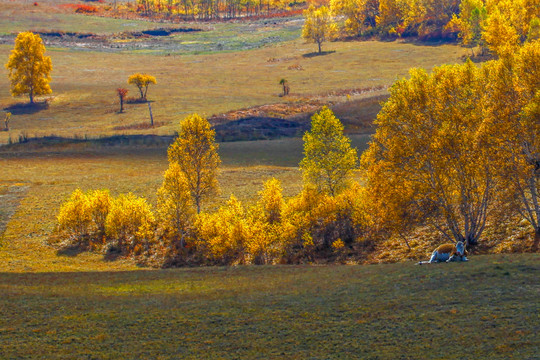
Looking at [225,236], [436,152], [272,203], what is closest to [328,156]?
[272,203]

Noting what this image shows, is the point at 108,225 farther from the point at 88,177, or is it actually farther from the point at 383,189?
the point at 383,189

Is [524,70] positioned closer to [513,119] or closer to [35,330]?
[513,119]

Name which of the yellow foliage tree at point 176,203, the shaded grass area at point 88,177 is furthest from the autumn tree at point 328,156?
the yellow foliage tree at point 176,203

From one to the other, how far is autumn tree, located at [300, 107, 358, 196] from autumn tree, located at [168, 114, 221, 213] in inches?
426

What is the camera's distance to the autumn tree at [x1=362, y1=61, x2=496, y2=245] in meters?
43.4

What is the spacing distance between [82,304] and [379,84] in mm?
138942

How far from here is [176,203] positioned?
57.6 meters

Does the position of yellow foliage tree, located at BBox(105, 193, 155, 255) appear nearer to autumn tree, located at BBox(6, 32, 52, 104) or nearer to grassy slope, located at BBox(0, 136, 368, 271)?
grassy slope, located at BBox(0, 136, 368, 271)

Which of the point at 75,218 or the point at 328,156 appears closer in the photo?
the point at 328,156

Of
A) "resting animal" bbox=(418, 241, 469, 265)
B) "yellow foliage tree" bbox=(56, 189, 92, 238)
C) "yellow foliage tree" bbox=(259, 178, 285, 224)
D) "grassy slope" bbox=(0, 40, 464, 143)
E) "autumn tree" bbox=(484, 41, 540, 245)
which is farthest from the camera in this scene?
"grassy slope" bbox=(0, 40, 464, 143)

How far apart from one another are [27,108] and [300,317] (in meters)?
140

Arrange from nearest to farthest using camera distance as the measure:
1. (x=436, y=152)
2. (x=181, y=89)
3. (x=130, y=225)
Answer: (x=436, y=152)
(x=130, y=225)
(x=181, y=89)

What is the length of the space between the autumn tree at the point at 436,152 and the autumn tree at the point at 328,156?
32.9 ft

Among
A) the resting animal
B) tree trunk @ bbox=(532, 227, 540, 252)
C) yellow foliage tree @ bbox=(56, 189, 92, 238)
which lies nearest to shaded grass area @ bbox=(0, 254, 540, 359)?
the resting animal
